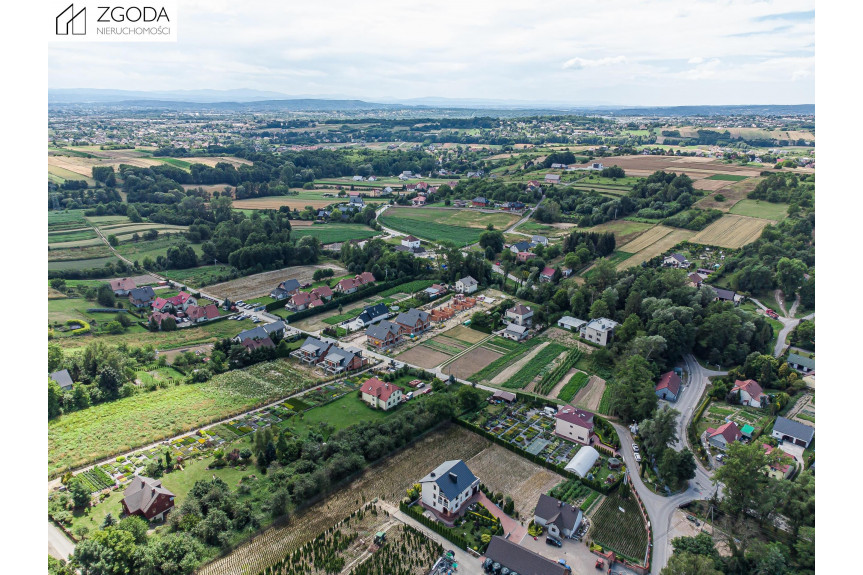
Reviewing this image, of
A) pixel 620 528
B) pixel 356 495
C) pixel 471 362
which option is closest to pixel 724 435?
pixel 620 528

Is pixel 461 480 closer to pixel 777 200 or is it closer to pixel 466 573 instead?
pixel 466 573

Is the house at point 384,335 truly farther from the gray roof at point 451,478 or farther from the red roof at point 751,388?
the red roof at point 751,388

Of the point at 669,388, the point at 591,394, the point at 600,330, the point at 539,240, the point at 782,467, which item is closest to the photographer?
the point at 782,467

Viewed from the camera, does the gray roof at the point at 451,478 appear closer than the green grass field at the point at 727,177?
Yes

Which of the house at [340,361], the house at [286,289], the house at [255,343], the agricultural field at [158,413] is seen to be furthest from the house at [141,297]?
the house at [340,361]

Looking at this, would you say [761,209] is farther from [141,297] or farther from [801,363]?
[141,297]

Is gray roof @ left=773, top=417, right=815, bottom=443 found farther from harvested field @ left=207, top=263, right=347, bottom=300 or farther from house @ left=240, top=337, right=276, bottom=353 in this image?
harvested field @ left=207, top=263, right=347, bottom=300
